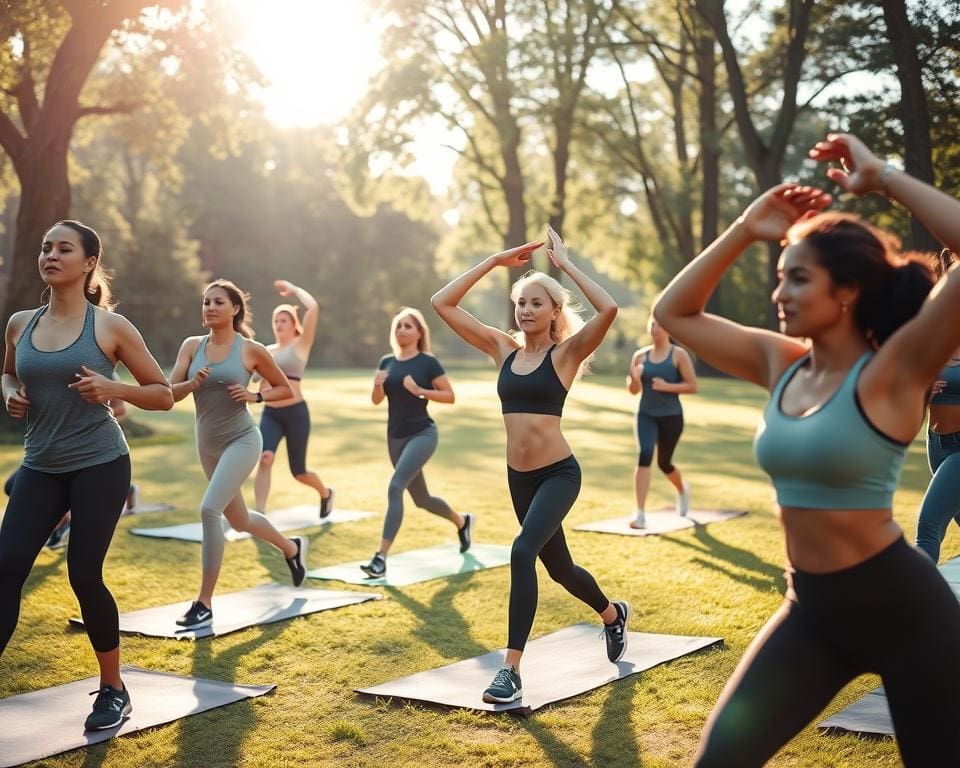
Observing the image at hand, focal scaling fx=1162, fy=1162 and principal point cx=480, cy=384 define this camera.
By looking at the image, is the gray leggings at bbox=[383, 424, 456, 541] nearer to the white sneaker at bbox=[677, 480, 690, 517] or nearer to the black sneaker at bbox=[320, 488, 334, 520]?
the black sneaker at bbox=[320, 488, 334, 520]

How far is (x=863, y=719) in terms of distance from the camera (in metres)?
5.39

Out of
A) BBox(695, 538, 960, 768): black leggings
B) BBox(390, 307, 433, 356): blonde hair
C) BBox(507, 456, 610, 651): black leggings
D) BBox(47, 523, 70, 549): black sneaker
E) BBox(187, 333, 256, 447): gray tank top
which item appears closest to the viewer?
BBox(695, 538, 960, 768): black leggings

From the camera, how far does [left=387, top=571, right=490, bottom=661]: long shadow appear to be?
6.99 meters

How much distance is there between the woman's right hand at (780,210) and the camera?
332 cm

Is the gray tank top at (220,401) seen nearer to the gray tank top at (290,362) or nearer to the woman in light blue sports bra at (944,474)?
the gray tank top at (290,362)

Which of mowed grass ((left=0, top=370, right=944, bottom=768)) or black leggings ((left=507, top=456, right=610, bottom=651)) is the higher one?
black leggings ((left=507, top=456, right=610, bottom=651))

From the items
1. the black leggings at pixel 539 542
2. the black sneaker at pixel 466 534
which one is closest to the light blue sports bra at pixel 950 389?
the black leggings at pixel 539 542

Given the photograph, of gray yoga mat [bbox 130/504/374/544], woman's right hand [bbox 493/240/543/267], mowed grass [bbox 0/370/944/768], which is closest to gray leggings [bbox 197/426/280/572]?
mowed grass [bbox 0/370/944/768]

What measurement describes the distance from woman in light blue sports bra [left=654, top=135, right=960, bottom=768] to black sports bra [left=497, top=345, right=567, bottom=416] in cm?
303

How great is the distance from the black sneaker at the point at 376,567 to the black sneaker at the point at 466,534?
110cm

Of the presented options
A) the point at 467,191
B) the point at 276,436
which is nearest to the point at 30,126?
the point at 276,436

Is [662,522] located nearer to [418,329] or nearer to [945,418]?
[418,329]

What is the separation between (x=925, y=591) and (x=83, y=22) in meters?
18.6

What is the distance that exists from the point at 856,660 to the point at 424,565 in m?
6.85
